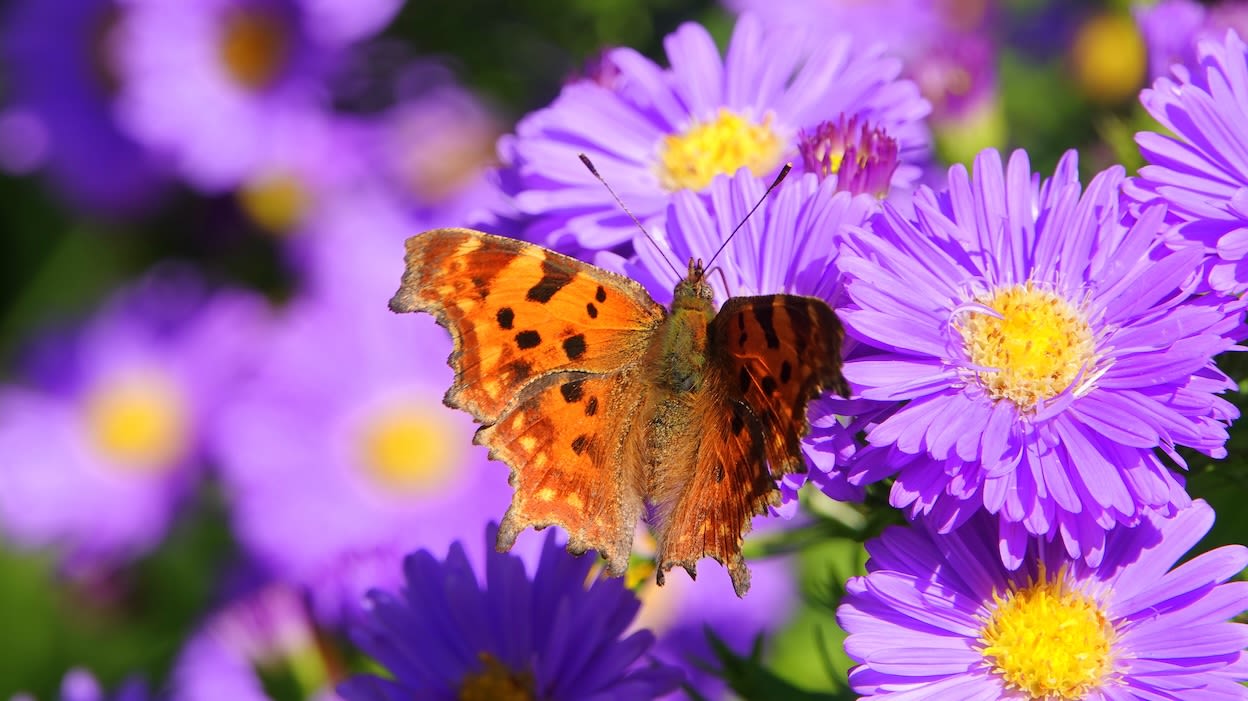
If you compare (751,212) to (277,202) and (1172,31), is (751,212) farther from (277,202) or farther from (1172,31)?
(277,202)

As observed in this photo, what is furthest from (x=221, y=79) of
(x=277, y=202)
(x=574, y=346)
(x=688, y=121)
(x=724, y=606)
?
(x=574, y=346)

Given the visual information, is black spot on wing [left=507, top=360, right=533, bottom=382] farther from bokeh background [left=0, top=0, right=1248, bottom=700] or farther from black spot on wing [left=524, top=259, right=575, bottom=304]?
bokeh background [left=0, top=0, right=1248, bottom=700]

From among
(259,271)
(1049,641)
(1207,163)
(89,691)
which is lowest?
(1049,641)

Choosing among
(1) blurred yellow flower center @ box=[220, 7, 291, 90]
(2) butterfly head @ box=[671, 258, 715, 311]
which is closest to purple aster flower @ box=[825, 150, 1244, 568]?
(2) butterfly head @ box=[671, 258, 715, 311]

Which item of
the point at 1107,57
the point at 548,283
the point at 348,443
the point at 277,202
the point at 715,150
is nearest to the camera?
the point at 548,283

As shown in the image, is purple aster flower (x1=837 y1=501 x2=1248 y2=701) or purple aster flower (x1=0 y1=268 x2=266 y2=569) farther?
purple aster flower (x1=0 y1=268 x2=266 y2=569)

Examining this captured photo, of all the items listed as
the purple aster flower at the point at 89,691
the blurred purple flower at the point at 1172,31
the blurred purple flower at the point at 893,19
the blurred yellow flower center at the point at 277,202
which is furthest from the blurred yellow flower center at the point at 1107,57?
the blurred yellow flower center at the point at 277,202
